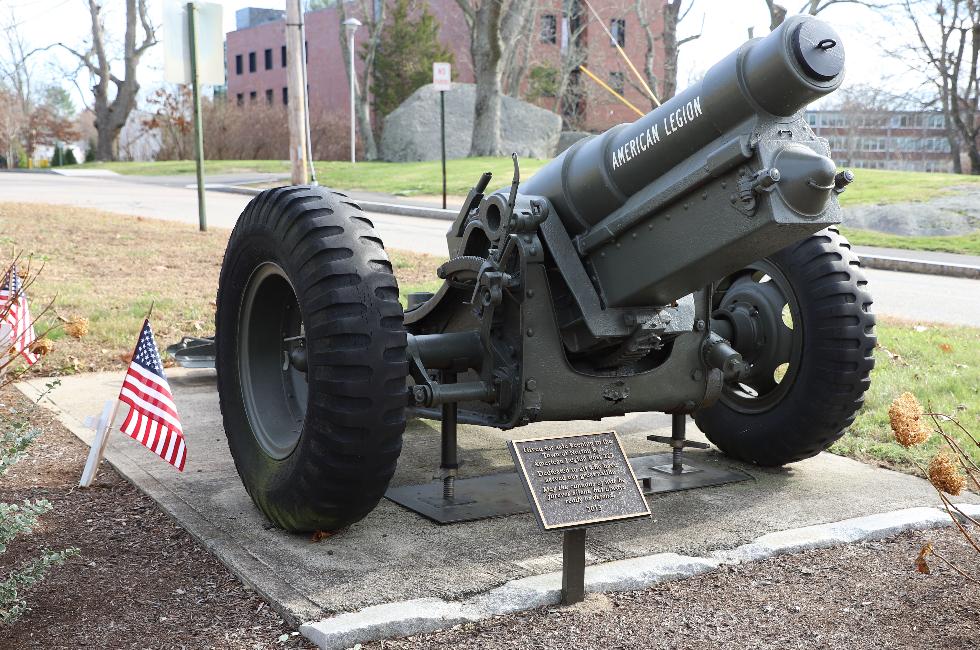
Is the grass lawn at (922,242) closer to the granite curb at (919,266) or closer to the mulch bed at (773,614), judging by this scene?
the granite curb at (919,266)

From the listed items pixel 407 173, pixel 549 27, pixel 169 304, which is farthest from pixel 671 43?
pixel 169 304

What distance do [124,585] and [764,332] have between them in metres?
2.83

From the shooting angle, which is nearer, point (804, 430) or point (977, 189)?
point (804, 430)

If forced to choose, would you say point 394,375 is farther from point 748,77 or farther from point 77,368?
point 77,368

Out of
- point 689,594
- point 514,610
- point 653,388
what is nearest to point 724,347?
point 653,388

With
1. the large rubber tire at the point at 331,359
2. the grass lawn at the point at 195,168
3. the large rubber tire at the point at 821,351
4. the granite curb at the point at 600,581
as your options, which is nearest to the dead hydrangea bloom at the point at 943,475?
the granite curb at the point at 600,581

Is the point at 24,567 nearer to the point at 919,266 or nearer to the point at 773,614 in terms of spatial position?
the point at 773,614

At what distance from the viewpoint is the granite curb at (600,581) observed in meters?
3.11

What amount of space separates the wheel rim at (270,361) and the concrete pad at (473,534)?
323mm

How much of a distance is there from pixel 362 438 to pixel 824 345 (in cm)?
206

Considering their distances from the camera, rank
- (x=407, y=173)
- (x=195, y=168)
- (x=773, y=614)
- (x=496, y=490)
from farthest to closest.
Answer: (x=195, y=168), (x=407, y=173), (x=496, y=490), (x=773, y=614)

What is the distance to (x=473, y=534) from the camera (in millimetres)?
Result: 4004

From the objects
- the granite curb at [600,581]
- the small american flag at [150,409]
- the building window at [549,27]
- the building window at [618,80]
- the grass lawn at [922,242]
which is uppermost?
the building window at [549,27]

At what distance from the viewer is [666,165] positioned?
386 cm
